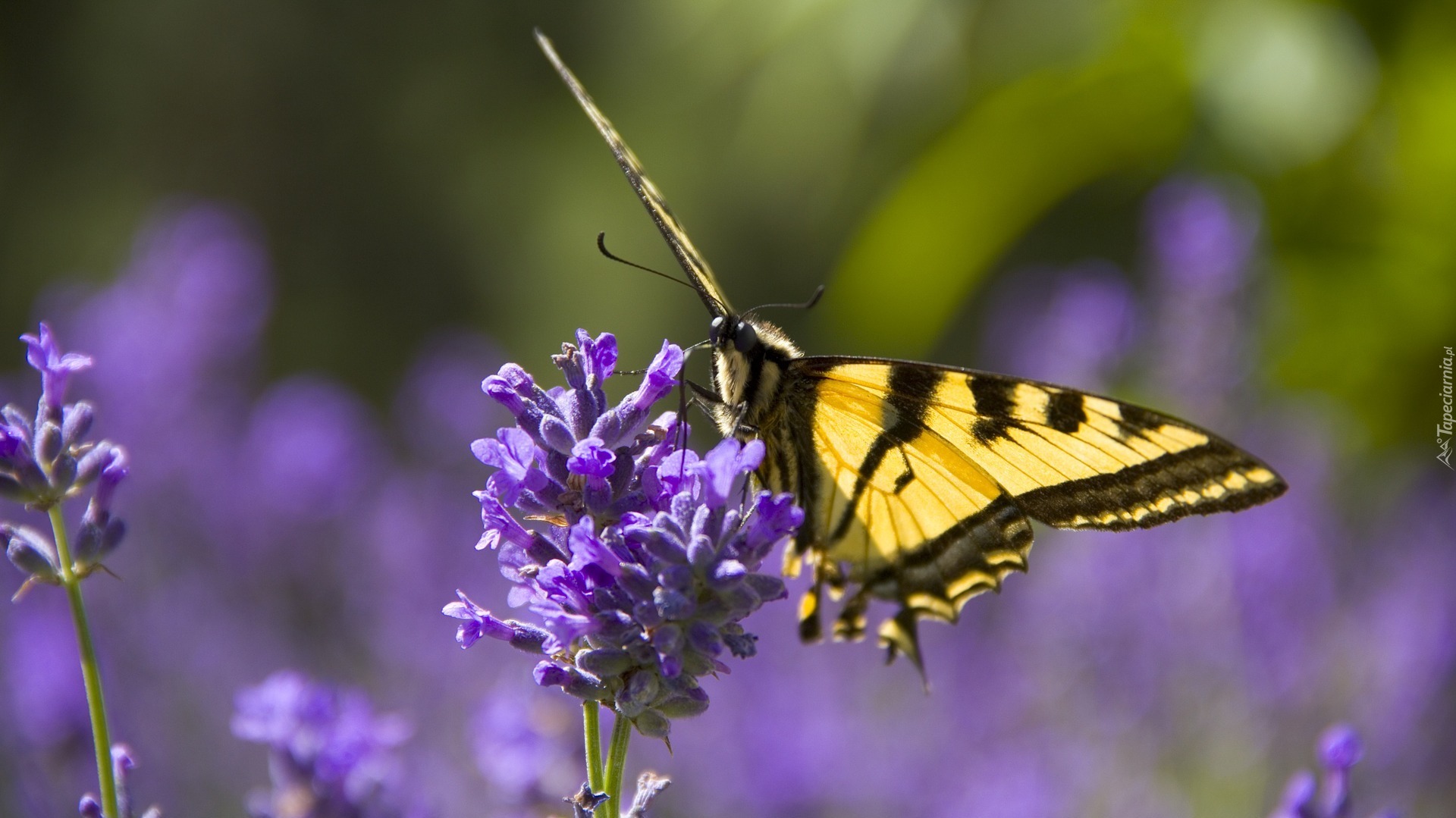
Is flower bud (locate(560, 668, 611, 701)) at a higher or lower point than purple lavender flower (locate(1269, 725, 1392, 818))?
higher

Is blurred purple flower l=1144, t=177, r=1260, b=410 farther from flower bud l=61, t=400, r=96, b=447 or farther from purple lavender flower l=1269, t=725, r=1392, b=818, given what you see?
flower bud l=61, t=400, r=96, b=447

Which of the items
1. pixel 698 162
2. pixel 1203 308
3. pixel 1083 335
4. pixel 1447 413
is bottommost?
pixel 1447 413

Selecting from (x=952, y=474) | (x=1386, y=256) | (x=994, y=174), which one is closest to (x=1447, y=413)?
(x=1386, y=256)

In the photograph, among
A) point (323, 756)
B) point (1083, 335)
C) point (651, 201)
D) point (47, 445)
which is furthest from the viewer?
point (1083, 335)

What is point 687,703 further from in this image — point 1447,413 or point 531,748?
point 1447,413

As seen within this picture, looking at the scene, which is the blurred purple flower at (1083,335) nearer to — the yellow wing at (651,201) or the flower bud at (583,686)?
the yellow wing at (651,201)

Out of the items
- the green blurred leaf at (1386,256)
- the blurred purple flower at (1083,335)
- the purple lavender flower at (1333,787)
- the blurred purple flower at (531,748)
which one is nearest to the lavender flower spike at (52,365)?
the blurred purple flower at (531,748)

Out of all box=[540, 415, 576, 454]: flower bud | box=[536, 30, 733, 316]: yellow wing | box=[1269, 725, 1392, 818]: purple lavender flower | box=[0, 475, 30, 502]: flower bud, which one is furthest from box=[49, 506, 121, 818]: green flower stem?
box=[1269, 725, 1392, 818]: purple lavender flower
